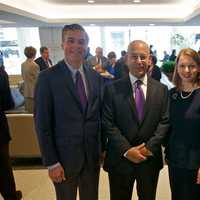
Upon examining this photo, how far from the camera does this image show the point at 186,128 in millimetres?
1665

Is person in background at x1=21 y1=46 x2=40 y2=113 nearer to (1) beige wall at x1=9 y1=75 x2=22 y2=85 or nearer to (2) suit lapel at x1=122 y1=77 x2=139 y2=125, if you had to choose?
(2) suit lapel at x1=122 y1=77 x2=139 y2=125

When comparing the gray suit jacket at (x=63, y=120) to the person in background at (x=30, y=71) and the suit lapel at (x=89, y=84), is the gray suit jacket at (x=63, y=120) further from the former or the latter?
the person in background at (x=30, y=71)

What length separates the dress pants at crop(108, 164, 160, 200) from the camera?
176cm

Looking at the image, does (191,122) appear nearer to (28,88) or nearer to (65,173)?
(65,173)

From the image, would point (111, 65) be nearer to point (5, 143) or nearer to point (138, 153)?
point (5, 143)

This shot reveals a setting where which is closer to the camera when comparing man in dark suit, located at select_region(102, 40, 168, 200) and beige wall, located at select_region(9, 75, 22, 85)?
man in dark suit, located at select_region(102, 40, 168, 200)

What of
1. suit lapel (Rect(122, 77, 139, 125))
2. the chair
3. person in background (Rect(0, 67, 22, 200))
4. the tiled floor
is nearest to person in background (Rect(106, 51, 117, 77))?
the chair

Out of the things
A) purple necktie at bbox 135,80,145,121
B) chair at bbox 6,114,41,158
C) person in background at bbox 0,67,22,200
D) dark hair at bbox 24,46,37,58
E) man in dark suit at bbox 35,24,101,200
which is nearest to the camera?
man in dark suit at bbox 35,24,101,200

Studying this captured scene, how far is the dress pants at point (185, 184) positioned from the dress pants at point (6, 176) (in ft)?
4.98

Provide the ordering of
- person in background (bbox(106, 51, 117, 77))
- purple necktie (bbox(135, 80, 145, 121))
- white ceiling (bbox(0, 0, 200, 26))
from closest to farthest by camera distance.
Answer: purple necktie (bbox(135, 80, 145, 121)) → person in background (bbox(106, 51, 117, 77)) → white ceiling (bbox(0, 0, 200, 26))

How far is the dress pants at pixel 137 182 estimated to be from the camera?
1756 mm

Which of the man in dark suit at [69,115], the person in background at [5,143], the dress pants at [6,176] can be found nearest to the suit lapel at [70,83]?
the man in dark suit at [69,115]

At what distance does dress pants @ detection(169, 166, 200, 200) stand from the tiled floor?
96 centimetres

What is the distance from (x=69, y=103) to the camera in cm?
161
